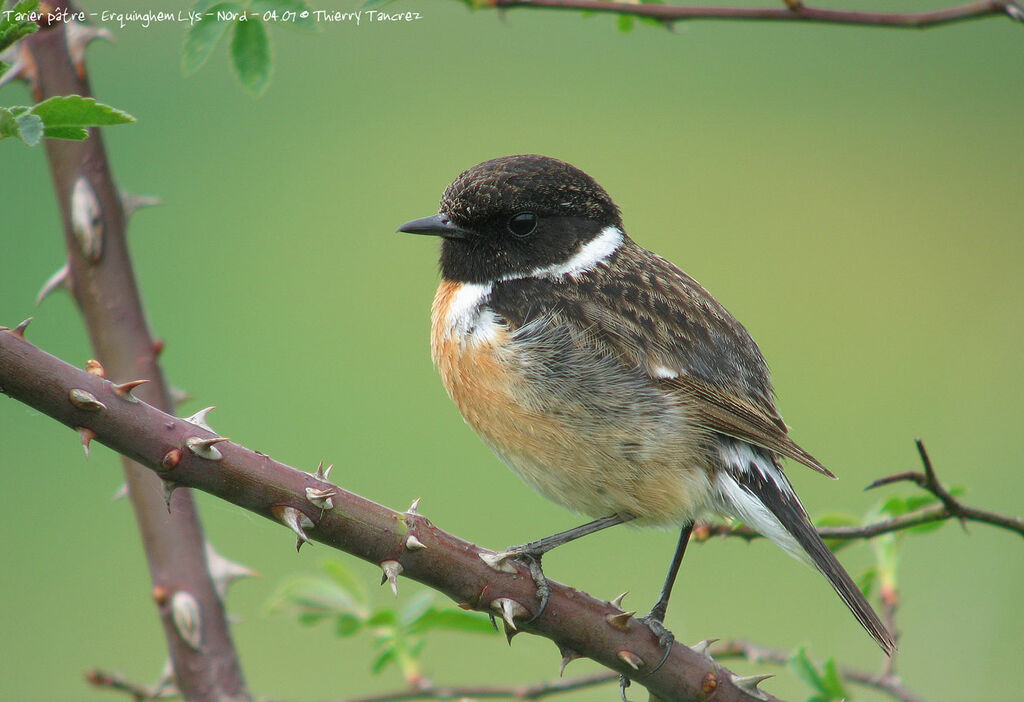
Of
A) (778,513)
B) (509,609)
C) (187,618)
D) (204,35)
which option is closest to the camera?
(509,609)

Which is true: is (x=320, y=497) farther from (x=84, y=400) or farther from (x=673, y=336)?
(x=673, y=336)

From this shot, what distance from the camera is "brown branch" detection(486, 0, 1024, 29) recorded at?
2.71 m

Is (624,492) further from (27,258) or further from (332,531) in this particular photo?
(27,258)

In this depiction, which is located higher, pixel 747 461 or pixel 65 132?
pixel 65 132

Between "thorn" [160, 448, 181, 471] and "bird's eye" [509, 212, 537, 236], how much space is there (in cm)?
214

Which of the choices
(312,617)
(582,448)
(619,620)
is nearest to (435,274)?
(582,448)

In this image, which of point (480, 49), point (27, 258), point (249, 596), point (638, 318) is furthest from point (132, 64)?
point (638, 318)

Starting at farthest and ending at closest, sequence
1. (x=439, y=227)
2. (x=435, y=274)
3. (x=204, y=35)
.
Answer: (x=435, y=274) → (x=439, y=227) → (x=204, y=35)

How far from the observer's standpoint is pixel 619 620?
271 centimetres

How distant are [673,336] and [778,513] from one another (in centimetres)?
69

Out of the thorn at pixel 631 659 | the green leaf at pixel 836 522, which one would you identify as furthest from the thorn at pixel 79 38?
the green leaf at pixel 836 522

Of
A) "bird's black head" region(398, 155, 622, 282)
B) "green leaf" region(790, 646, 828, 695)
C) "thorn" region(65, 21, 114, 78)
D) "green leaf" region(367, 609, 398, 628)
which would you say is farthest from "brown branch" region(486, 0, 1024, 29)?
"green leaf" region(367, 609, 398, 628)

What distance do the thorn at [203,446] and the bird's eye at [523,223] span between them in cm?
209

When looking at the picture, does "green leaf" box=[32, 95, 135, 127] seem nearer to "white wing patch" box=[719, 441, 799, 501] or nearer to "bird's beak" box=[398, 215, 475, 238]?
A: "bird's beak" box=[398, 215, 475, 238]
